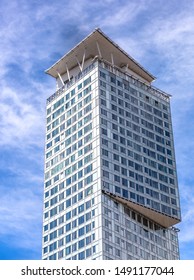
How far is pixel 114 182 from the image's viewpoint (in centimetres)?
14112

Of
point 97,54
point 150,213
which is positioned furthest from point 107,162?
point 97,54

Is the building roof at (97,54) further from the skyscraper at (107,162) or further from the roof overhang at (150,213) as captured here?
the roof overhang at (150,213)

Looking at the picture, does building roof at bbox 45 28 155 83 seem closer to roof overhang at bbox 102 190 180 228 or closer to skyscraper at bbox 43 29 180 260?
skyscraper at bbox 43 29 180 260

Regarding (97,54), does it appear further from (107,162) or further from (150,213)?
(150,213)

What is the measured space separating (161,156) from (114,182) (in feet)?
72.7

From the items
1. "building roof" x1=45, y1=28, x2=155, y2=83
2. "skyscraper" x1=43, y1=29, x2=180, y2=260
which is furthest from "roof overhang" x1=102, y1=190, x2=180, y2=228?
"building roof" x1=45, y1=28, x2=155, y2=83

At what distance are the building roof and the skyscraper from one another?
260 mm

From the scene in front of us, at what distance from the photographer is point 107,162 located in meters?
142

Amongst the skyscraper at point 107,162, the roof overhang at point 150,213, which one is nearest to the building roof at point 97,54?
the skyscraper at point 107,162

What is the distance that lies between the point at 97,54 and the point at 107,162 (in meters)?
33.9

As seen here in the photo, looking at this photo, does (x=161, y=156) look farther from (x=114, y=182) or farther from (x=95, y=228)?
(x=95, y=228)

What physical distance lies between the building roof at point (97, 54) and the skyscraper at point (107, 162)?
26 cm
